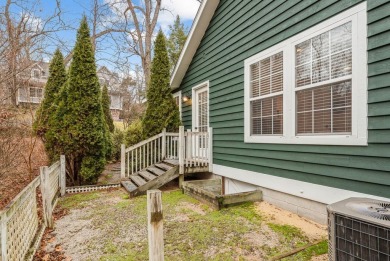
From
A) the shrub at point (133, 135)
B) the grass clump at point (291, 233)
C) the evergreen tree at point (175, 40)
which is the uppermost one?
the evergreen tree at point (175, 40)

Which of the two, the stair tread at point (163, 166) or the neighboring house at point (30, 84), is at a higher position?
the neighboring house at point (30, 84)

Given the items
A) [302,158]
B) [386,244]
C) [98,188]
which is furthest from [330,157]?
[98,188]

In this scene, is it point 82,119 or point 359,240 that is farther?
point 82,119

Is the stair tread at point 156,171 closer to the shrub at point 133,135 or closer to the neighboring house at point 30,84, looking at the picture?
the shrub at point 133,135

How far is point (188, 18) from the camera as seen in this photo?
17953 millimetres

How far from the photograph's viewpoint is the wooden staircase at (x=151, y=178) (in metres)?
5.70

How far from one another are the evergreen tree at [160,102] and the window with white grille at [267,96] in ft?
11.6

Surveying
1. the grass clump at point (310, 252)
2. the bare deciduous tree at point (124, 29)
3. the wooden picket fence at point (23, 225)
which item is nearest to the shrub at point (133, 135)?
the wooden picket fence at point (23, 225)

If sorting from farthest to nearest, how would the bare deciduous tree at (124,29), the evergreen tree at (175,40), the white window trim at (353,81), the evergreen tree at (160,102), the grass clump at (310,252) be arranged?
the evergreen tree at (175,40), the bare deciduous tree at (124,29), the evergreen tree at (160,102), the white window trim at (353,81), the grass clump at (310,252)

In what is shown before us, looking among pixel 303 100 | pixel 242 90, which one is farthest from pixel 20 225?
pixel 242 90

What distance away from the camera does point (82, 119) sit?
6395 mm

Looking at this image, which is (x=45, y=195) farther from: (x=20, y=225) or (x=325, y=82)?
(x=325, y=82)

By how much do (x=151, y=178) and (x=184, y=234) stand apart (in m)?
2.78

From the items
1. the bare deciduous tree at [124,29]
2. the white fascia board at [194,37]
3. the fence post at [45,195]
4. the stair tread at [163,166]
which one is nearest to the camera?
the fence post at [45,195]
